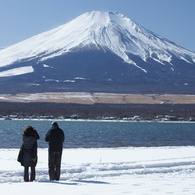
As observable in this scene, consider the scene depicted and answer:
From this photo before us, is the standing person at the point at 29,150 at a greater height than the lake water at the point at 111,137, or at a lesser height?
lesser

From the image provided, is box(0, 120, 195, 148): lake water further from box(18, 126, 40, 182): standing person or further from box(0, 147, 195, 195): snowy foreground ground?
box(18, 126, 40, 182): standing person

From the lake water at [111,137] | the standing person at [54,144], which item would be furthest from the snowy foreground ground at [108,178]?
the lake water at [111,137]

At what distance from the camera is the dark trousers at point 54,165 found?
38.0 ft

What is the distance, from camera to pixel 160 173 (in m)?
13.0

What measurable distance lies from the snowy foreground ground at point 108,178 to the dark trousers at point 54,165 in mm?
238

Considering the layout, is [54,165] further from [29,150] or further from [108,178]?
[108,178]

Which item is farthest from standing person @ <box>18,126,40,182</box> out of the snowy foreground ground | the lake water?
the lake water

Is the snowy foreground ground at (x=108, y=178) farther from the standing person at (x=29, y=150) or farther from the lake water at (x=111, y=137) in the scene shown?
the lake water at (x=111, y=137)

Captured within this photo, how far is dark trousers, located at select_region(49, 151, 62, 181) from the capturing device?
38.0 feet

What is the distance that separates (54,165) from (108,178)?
1326mm

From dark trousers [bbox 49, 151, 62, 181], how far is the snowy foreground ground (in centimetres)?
24

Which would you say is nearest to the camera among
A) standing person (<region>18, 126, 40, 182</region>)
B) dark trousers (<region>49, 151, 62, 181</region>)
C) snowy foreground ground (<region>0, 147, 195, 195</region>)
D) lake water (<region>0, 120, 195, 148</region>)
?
snowy foreground ground (<region>0, 147, 195, 195</region>)

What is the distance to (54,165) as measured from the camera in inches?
460

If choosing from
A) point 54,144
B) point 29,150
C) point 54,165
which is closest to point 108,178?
point 54,165
